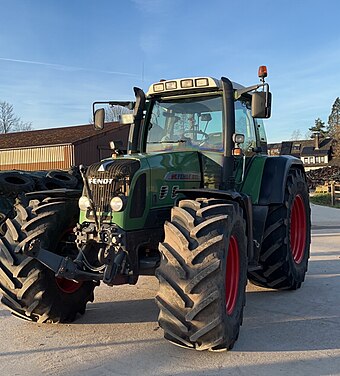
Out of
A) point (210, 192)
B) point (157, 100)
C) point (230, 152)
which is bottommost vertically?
point (210, 192)

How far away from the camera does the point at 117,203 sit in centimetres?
413

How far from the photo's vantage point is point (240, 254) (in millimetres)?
4363

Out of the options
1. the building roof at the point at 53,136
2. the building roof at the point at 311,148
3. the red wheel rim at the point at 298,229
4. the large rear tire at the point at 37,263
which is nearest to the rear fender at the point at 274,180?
the red wheel rim at the point at 298,229

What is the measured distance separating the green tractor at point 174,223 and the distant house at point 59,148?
22.6 meters

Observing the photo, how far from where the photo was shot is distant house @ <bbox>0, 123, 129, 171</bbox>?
2934cm

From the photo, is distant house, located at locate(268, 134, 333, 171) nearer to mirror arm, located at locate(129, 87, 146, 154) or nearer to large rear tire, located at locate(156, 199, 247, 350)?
mirror arm, located at locate(129, 87, 146, 154)

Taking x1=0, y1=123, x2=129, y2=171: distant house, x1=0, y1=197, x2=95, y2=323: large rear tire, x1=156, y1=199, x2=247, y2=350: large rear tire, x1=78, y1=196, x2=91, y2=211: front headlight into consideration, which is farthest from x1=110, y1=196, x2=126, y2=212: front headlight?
x1=0, y1=123, x2=129, y2=171: distant house

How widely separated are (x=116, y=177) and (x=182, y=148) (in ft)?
3.98

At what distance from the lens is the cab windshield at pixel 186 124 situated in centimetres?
519

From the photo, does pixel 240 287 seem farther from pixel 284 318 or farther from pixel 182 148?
pixel 182 148

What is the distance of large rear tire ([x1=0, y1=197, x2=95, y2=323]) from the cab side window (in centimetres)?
213

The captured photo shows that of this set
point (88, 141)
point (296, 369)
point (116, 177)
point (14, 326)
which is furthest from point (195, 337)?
point (88, 141)

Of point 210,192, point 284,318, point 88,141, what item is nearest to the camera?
point 210,192

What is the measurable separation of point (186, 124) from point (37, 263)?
7.32 ft
